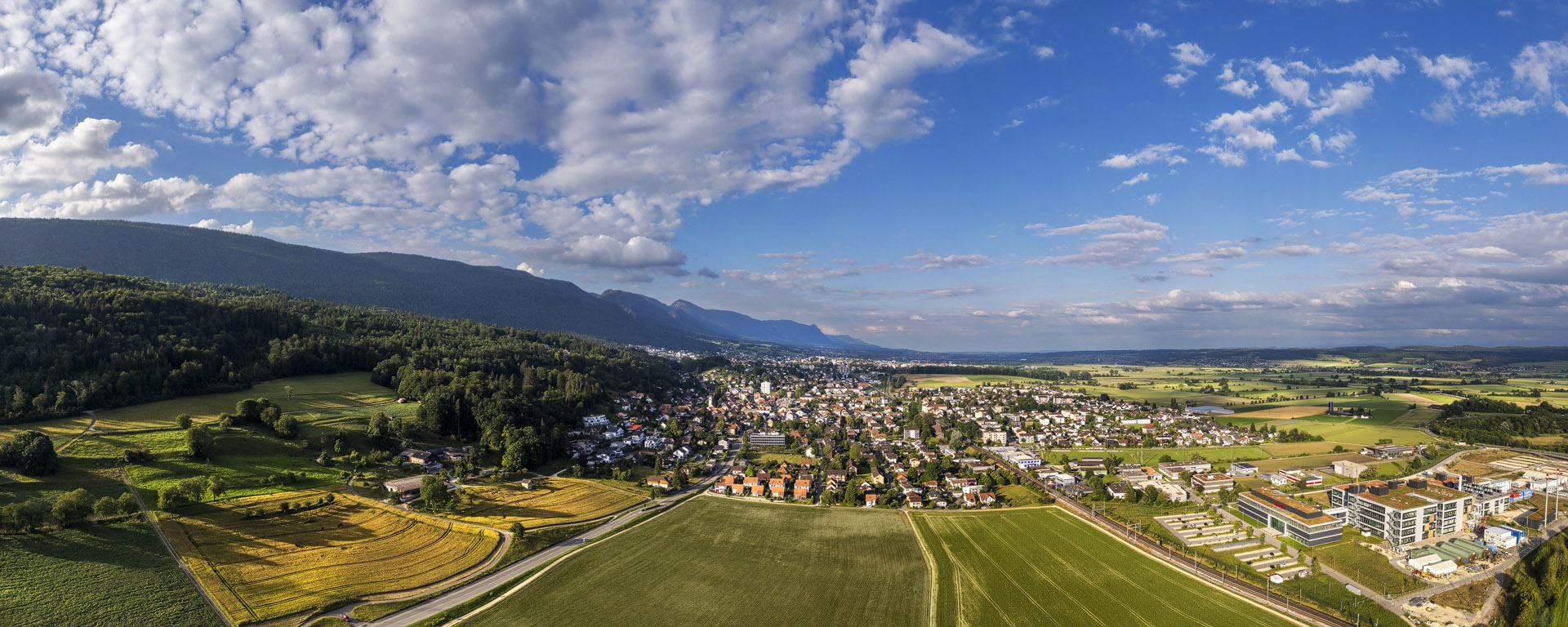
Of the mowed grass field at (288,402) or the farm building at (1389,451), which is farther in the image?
the farm building at (1389,451)

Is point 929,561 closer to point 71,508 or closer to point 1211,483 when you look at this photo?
point 1211,483

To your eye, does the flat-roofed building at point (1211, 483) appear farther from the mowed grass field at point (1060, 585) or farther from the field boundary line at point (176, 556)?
the field boundary line at point (176, 556)

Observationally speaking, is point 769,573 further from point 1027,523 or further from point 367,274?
point 367,274

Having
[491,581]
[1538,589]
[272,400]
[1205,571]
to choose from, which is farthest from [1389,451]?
[272,400]

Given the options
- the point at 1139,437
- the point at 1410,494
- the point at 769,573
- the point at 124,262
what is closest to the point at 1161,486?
the point at 1410,494

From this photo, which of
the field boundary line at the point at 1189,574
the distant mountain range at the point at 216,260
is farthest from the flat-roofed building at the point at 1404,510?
the distant mountain range at the point at 216,260

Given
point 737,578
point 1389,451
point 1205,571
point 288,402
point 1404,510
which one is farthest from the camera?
point 1389,451
